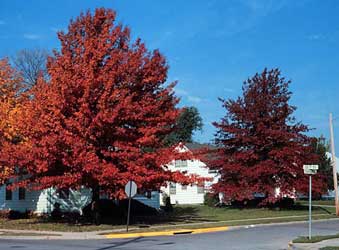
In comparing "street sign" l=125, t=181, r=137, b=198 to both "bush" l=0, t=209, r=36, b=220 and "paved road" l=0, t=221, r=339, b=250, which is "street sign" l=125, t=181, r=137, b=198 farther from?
"bush" l=0, t=209, r=36, b=220

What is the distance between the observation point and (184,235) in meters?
23.0

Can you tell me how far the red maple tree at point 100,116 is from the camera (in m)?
24.1

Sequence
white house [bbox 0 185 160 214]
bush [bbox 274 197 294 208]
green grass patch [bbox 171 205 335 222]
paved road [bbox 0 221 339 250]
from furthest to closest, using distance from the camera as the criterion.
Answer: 1. bush [bbox 274 197 294 208]
2. white house [bbox 0 185 160 214]
3. green grass patch [bbox 171 205 335 222]
4. paved road [bbox 0 221 339 250]

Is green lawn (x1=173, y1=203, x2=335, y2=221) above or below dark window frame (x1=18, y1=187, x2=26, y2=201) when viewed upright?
below

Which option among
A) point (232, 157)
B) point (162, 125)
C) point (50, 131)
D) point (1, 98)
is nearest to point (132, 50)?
point (162, 125)

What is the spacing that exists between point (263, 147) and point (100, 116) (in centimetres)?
2011

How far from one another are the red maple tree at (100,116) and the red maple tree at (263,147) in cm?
1461

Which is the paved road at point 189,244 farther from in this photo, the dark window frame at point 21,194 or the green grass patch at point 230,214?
the dark window frame at point 21,194

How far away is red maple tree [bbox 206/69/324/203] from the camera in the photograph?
39.5 m

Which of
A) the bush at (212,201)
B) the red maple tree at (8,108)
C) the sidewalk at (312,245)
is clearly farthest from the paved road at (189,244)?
the bush at (212,201)

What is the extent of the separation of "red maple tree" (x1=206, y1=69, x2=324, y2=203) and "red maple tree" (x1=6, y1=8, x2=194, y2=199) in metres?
14.6

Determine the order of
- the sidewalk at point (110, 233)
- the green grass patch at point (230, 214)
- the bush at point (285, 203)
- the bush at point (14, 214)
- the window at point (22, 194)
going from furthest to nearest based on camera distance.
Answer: the bush at point (285, 203) < the window at point (22, 194) < the bush at point (14, 214) < the green grass patch at point (230, 214) < the sidewalk at point (110, 233)

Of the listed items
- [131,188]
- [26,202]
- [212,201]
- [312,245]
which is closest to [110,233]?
[131,188]

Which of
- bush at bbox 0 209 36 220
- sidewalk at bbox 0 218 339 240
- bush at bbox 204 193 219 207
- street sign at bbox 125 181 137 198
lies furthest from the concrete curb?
bush at bbox 204 193 219 207
